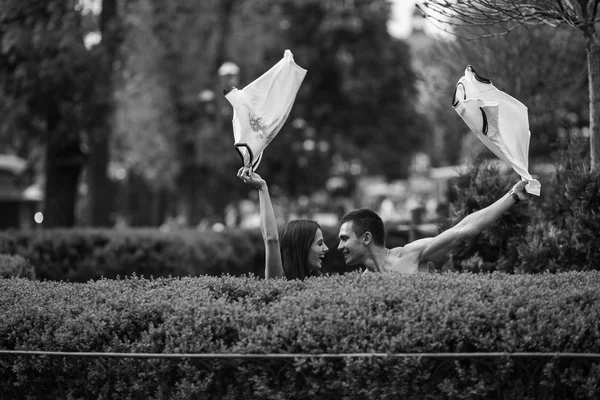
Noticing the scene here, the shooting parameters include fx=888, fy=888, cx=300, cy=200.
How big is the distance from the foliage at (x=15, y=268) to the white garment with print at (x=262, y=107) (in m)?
2.89

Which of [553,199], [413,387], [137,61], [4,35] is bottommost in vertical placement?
[413,387]

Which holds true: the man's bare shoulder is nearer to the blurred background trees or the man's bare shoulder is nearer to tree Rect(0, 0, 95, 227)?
the blurred background trees

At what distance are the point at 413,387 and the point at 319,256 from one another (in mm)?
1823

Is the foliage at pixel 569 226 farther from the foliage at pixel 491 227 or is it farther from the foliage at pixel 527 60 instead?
the foliage at pixel 527 60

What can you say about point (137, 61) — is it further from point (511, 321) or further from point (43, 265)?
point (511, 321)

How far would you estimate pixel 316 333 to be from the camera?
4891 mm

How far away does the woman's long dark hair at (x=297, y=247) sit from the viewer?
635 cm

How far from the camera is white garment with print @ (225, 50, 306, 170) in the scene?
636cm

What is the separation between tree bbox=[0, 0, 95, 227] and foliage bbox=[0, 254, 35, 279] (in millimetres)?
7070

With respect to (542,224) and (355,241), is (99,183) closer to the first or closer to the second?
(542,224)

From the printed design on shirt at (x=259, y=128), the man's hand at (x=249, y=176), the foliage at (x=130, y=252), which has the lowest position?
the foliage at (x=130, y=252)

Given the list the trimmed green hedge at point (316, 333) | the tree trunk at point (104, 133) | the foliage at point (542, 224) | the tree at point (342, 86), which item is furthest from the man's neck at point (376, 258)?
the tree at point (342, 86)

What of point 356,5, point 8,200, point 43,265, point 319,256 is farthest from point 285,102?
point 356,5

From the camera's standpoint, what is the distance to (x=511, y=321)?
4820 millimetres
